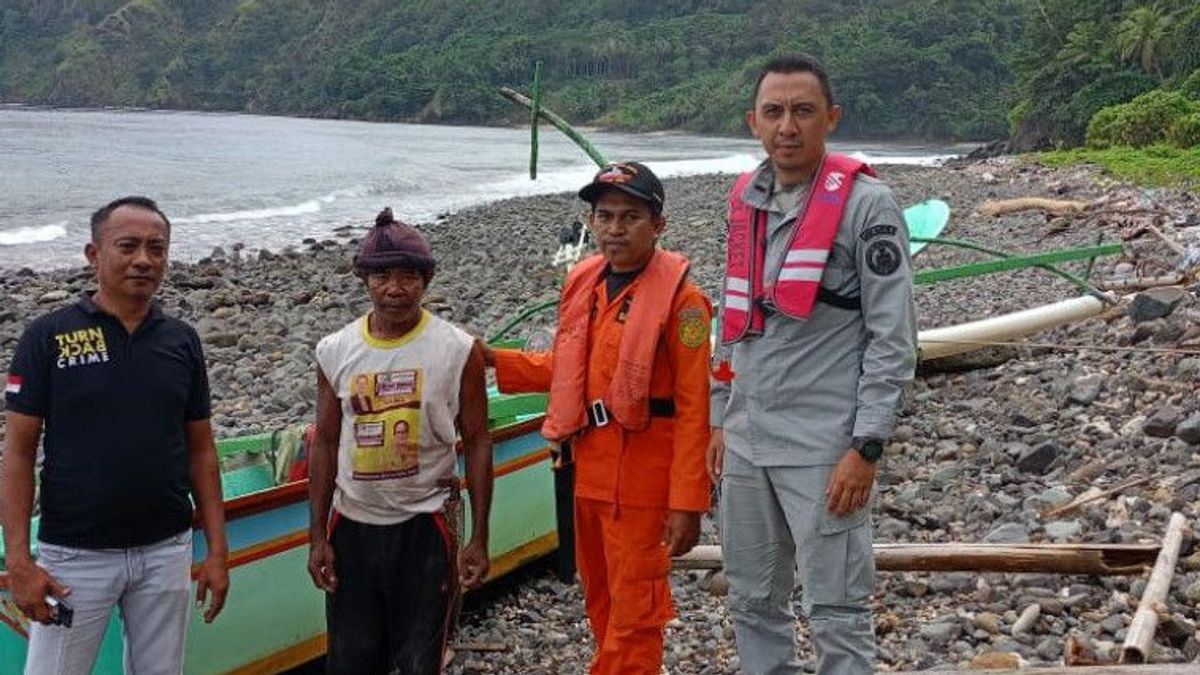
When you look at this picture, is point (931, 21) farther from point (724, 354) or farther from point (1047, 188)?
point (724, 354)

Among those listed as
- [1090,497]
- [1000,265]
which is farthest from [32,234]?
[1090,497]

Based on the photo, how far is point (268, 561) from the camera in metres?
4.44

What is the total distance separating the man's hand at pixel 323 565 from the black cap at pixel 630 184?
128cm

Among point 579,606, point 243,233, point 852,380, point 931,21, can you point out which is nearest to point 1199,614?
point 852,380

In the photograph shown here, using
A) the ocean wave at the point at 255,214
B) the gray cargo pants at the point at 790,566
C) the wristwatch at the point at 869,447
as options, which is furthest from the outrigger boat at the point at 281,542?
the ocean wave at the point at 255,214

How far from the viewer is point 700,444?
10.7ft

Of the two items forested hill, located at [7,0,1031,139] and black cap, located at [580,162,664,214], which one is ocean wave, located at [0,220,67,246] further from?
forested hill, located at [7,0,1031,139]

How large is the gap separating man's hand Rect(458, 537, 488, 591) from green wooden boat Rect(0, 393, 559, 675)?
3.62 feet

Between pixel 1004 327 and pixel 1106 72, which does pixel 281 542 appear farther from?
pixel 1106 72

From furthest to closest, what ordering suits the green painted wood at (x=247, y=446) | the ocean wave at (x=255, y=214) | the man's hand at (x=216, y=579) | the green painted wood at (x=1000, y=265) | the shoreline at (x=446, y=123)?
the shoreline at (x=446, y=123) → the ocean wave at (x=255, y=214) → the green painted wood at (x=1000, y=265) → the green painted wood at (x=247, y=446) → the man's hand at (x=216, y=579)

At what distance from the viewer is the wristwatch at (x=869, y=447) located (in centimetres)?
285

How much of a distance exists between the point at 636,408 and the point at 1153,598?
2186mm

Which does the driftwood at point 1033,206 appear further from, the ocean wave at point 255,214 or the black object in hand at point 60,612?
the ocean wave at point 255,214

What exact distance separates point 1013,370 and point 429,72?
100557 millimetres
